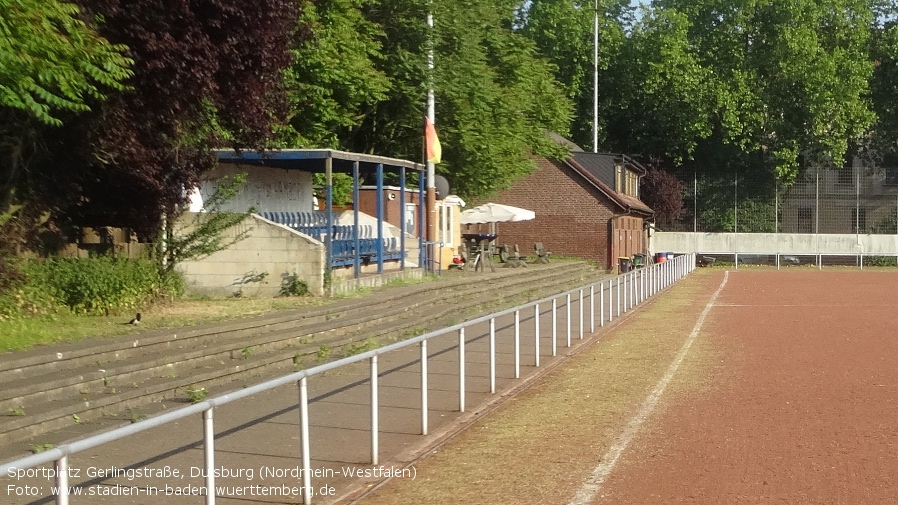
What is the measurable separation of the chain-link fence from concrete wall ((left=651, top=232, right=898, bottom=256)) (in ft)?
7.90

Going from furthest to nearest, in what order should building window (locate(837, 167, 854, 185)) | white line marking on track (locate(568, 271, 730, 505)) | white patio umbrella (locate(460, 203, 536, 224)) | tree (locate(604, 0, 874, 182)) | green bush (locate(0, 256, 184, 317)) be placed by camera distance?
building window (locate(837, 167, 854, 185)) → tree (locate(604, 0, 874, 182)) → white patio umbrella (locate(460, 203, 536, 224)) → green bush (locate(0, 256, 184, 317)) → white line marking on track (locate(568, 271, 730, 505))

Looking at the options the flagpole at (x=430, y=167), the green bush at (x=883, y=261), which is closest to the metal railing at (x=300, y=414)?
the flagpole at (x=430, y=167)

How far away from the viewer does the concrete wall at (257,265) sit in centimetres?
1953

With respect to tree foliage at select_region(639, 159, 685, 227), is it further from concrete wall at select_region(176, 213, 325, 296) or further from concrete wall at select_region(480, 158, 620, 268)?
concrete wall at select_region(176, 213, 325, 296)

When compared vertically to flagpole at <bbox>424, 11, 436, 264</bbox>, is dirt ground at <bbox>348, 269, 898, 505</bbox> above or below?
below

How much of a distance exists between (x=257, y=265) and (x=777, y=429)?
11.6 metres

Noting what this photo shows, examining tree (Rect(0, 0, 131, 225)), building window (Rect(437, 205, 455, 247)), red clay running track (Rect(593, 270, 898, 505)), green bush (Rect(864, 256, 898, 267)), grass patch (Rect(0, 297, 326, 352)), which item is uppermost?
tree (Rect(0, 0, 131, 225))

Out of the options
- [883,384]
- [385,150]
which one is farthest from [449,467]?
[385,150]

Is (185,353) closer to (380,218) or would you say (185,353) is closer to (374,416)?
(374,416)

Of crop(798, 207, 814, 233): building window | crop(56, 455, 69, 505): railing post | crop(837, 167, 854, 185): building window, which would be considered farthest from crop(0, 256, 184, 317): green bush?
crop(837, 167, 854, 185): building window

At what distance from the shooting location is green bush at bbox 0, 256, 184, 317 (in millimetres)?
13719

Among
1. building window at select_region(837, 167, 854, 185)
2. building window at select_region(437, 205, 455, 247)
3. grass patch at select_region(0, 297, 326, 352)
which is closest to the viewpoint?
grass patch at select_region(0, 297, 326, 352)

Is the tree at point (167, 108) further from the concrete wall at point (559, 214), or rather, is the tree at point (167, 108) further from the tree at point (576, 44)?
the tree at point (576, 44)

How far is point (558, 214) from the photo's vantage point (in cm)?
4931
